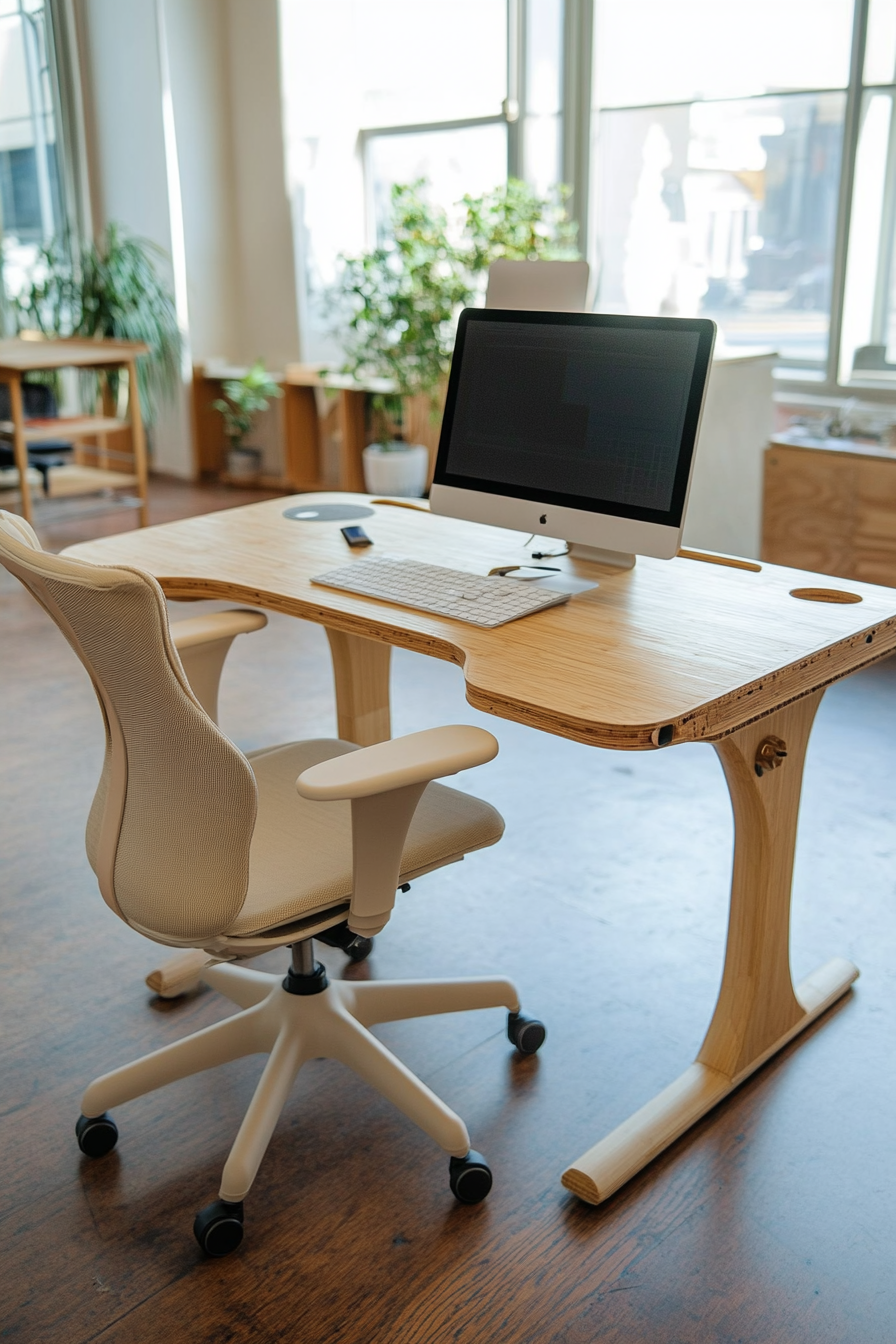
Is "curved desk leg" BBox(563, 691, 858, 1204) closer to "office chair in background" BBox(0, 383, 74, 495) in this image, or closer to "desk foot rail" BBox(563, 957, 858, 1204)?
"desk foot rail" BBox(563, 957, 858, 1204)

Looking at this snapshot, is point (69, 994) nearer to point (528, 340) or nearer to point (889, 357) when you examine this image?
point (528, 340)

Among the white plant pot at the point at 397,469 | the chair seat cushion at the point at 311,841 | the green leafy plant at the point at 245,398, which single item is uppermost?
the green leafy plant at the point at 245,398

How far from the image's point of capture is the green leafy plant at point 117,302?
6.53m

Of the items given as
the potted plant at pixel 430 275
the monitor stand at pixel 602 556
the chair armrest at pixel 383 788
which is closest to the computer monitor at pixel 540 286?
the monitor stand at pixel 602 556

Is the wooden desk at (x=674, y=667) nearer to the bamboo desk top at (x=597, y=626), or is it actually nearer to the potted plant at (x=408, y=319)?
the bamboo desk top at (x=597, y=626)

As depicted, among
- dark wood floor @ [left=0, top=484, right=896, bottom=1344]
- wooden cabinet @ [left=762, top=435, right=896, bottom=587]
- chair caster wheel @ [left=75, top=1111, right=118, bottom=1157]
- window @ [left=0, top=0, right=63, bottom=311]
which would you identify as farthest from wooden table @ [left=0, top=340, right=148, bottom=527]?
chair caster wheel @ [left=75, top=1111, right=118, bottom=1157]

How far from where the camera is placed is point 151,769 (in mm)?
1556

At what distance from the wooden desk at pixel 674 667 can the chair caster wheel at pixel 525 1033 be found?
0.25m

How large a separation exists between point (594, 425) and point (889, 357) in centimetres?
→ 340

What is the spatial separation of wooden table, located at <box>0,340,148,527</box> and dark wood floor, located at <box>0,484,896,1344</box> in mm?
2745

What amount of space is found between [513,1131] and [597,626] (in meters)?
0.81

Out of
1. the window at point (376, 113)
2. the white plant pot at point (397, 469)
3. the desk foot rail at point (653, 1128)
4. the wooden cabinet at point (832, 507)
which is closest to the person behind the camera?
the desk foot rail at point (653, 1128)

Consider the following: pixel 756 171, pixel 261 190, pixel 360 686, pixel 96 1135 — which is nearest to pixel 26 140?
pixel 261 190

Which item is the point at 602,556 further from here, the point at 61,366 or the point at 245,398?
the point at 245,398
